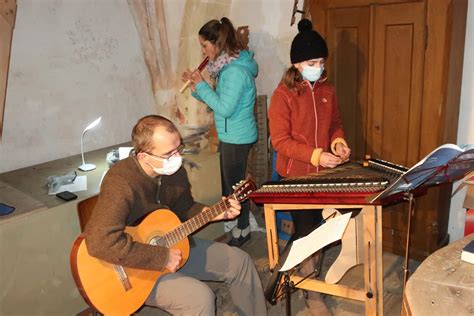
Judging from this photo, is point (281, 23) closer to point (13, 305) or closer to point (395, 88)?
point (395, 88)

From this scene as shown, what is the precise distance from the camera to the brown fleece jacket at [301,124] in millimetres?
2484

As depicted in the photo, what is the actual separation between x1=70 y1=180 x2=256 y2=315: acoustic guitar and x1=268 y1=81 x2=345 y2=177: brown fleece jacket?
0.56 meters

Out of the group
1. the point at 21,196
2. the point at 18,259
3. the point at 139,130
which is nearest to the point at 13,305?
the point at 18,259

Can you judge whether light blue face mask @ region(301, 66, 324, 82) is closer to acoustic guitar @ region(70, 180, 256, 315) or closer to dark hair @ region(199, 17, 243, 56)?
dark hair @ region(199, 17, 243, 56)

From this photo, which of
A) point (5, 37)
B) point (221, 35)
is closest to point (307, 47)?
point (221, 35)

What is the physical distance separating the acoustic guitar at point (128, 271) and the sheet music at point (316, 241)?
65 centimetres

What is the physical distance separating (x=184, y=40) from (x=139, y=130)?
210 centimetres

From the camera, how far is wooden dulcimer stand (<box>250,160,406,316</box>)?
6.75 ft

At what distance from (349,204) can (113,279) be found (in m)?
1.07

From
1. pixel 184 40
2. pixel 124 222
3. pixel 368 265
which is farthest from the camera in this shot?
pixel 184 40

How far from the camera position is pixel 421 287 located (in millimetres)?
1621

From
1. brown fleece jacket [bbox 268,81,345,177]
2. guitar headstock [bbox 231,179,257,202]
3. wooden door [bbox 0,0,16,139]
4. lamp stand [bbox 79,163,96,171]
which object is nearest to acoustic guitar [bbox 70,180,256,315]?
guitar headstock [bbox 231,179,257,202]

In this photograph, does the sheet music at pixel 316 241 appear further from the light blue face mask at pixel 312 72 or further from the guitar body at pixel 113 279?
the light blue face mask at pixel 312 72

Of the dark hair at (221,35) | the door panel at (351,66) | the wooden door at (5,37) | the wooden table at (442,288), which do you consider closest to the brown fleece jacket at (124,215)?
the wooden table at (442,288)
